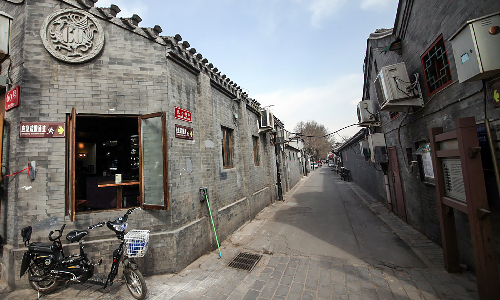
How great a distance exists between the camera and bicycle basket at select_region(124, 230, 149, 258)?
360 centimetres

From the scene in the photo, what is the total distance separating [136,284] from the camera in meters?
3.62

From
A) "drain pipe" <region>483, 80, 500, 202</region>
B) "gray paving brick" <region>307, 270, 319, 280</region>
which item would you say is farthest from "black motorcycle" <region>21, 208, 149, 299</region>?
"drain pipe" <region>483, 80, 500, 202</region>

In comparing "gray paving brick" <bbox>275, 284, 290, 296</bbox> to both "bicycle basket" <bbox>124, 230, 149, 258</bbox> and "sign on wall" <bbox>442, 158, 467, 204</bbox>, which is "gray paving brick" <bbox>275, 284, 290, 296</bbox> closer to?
"bicycle basket" <bbox>124, 230, 149, 258</bbox>

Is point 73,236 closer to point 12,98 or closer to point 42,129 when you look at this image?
point 42,129

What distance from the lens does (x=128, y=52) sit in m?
4.89

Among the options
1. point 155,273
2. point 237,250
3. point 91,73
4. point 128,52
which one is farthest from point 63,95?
point 237,250

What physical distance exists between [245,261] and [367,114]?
8.02 meters

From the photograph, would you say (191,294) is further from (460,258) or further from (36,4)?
(36,4)

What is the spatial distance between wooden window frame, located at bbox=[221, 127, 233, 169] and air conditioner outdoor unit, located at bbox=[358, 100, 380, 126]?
5.86m

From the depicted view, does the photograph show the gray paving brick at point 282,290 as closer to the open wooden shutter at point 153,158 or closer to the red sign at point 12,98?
the open wooden shutter at point 153,158

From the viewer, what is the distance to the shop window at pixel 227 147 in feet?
25.4

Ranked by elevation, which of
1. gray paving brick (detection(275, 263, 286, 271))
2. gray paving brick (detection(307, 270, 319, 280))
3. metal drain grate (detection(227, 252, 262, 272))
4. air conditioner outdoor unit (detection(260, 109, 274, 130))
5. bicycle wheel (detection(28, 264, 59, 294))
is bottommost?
gray paving brick (detection(307, 270, 319, 280))

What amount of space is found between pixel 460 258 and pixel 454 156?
2.48m

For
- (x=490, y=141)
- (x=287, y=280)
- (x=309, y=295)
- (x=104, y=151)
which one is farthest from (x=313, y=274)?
(x=104, y=151)
